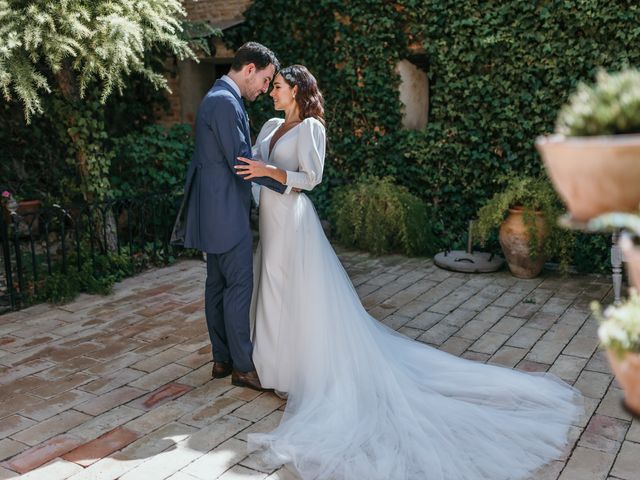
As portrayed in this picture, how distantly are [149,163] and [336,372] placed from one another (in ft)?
16.0

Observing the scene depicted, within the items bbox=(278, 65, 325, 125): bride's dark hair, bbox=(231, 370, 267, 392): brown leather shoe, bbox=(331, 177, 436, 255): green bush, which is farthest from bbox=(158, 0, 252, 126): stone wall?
bbox=(231, 370, 267, 392): brown leather shoe

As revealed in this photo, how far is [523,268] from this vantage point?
21.5 ft

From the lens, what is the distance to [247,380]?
157 inches

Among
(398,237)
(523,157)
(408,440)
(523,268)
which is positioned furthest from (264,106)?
(408,440)

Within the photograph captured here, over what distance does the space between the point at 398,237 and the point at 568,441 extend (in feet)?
14.5

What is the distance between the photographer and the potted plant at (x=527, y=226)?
20.7 feet

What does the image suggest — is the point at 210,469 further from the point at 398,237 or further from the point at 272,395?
the point at 398,237

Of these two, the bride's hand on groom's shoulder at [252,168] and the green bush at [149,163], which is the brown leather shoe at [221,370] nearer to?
the bride's hand on groom's shoulder at [252,168]

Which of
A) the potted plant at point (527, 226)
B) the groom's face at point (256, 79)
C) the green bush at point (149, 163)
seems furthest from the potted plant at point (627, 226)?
the green bush at point (149, 163)

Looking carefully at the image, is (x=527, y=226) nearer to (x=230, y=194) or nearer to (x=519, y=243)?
(x=519, y=243)

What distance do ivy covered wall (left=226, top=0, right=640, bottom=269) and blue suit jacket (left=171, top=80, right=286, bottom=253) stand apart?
4.31m

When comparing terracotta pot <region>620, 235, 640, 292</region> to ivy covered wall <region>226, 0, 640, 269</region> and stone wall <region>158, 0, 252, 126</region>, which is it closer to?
ivy covered wall <region>226, 0, 640, 269</region>

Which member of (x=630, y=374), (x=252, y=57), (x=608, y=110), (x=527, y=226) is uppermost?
(x=252, y=57)

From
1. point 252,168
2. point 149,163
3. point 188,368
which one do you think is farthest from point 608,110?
point 149,163
